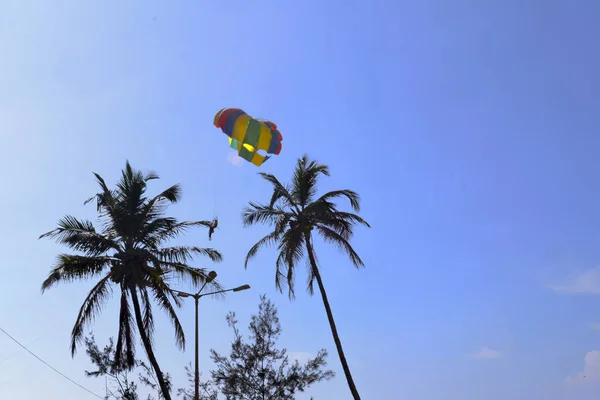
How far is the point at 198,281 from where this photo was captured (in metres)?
23.0

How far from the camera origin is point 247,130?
23078mm

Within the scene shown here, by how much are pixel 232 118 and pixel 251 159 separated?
2199mm

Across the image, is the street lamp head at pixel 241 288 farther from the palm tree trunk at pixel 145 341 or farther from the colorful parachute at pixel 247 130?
the colorful parachute at pixel 247 130

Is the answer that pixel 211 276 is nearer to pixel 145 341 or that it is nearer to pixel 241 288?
pixel 241 288

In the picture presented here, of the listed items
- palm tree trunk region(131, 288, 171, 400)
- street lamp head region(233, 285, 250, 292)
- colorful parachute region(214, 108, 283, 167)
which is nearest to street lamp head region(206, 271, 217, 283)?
street lamp head region(233, 285, 250, 292)

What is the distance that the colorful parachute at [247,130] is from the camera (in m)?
23.2

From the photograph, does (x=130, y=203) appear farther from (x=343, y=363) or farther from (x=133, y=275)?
(x=343, y=363)

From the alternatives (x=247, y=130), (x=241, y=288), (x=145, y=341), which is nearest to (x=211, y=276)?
(x=241, y=288)

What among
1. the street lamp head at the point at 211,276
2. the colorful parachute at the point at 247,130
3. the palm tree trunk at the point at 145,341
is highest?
the colorful parachute at the point at 247,130

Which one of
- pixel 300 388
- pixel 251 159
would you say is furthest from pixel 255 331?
pixel 251 159

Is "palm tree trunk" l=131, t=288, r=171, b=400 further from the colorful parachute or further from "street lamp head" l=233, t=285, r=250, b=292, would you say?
the colorful parachute

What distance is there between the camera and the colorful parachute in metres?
23.2

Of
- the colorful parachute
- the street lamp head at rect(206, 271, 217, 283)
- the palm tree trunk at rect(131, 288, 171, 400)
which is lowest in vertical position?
the palm tree trunk at rect(131, 288, 171, 400)

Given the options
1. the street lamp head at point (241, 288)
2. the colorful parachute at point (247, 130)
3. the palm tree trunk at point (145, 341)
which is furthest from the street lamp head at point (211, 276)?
the colorful parachute at point (247, 130)
